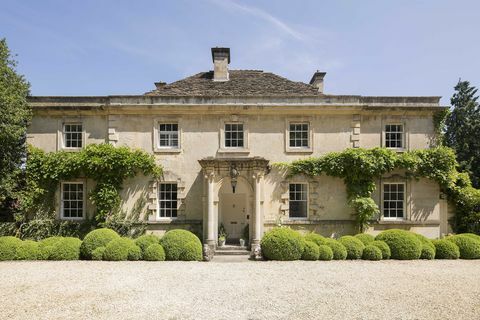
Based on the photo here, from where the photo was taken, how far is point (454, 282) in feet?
32.7

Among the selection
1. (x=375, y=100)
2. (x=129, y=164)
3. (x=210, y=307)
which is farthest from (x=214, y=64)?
(x=210, y=307)

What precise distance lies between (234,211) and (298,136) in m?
5.23

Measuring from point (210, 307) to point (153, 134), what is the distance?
11.1 metres

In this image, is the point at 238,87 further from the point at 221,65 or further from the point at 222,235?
the point at 222,235

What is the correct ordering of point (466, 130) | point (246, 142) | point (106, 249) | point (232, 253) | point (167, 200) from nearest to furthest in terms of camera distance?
point (106, 249), point (232, 253), point (167, 200), point (246, 142), point (466, 130)

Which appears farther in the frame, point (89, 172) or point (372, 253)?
point (89, 172)

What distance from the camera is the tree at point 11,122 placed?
1527 centimetres

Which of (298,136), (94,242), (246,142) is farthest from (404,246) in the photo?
(94,242)

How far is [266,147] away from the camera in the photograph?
16.8m

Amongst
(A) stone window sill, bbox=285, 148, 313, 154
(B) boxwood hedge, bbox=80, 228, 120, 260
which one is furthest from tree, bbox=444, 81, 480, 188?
(B) boxwood hedge, bbox=80, 228, 120, 260

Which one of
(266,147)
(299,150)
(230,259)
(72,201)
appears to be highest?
(266,147)

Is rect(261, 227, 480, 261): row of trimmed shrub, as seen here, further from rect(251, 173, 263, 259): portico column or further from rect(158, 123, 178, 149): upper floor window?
rect(158, 123, 178, 149): upper floor window

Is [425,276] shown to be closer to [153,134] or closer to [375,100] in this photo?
[375,100]

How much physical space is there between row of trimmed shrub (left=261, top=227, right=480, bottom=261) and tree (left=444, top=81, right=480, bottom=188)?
1469 cm
